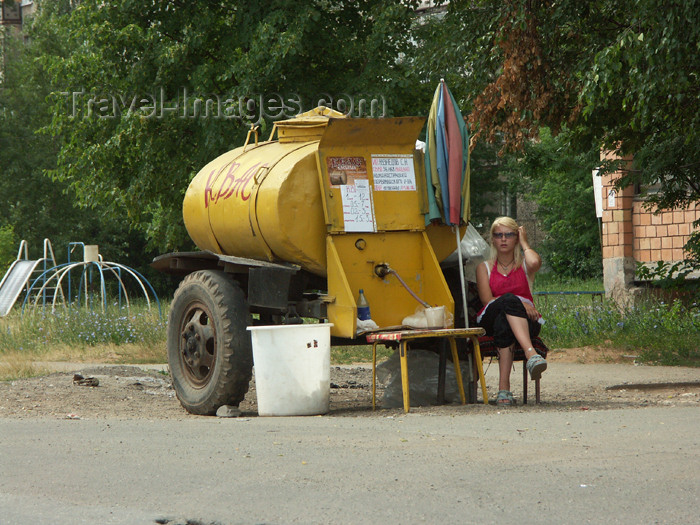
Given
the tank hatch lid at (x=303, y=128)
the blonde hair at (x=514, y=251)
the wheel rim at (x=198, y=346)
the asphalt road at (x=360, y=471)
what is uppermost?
the tank hatch lid at (x=303, y=128)

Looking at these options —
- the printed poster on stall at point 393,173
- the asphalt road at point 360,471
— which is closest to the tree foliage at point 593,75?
the printed poster on stall at point 393,173

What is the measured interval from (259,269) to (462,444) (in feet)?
8.20

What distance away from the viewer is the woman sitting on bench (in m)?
7.69

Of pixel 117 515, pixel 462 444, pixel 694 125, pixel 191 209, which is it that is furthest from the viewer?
pixel 694 125

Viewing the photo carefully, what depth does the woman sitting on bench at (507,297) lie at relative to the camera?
7.69 metres

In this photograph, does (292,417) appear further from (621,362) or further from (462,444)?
(621,362)

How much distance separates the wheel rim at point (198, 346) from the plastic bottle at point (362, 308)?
1.08m

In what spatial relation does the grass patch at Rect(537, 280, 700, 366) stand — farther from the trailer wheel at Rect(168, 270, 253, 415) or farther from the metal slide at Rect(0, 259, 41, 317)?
the metal slide at Rect(0, 259, 41, 317)

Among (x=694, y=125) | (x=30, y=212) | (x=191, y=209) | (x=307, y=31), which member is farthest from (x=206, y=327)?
(x=30, y=212)

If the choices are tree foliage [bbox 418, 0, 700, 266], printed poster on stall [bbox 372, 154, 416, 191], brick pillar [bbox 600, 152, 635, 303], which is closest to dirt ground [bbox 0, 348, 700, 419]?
printed poster on stall [bbox 372, 154, 416, 191]

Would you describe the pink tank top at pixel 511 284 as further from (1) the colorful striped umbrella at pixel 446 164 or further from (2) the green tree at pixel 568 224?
(2) the green tree at pixel 568 224

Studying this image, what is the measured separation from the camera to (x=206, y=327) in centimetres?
786

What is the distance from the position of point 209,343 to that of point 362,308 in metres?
1.21

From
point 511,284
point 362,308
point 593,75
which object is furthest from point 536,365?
point 593,75
